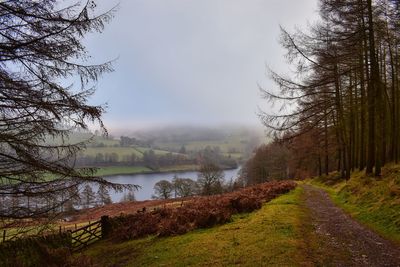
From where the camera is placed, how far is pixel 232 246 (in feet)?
42.5

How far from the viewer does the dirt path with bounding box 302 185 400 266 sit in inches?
374

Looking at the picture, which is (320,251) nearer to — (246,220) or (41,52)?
(246,220)

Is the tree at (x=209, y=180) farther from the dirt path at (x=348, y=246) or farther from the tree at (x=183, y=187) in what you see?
the dirt path at (x=348, y=246)

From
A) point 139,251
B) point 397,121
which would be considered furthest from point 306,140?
point 139,251

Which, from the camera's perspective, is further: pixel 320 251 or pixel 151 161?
pixel 151 161

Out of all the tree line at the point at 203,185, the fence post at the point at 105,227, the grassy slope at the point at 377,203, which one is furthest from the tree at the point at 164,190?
the grassy slope at the point at 377,203

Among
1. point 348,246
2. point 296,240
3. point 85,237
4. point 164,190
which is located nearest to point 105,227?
point 85,237

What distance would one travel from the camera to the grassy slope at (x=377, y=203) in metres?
12.3

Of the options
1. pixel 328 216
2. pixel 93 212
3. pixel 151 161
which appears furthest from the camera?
pixel 151 161

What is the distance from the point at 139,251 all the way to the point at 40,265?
7942 millimetres

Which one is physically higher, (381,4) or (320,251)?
(381,4)

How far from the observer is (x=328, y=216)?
53.1ft

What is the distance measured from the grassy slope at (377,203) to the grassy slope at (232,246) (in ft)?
7.93

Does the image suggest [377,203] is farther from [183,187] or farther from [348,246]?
[183,187]
